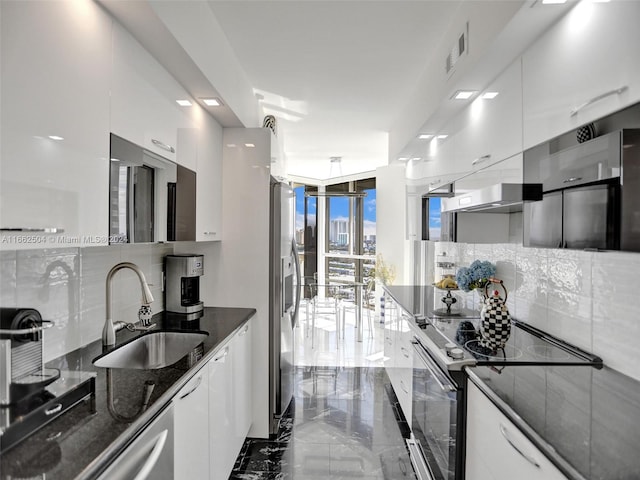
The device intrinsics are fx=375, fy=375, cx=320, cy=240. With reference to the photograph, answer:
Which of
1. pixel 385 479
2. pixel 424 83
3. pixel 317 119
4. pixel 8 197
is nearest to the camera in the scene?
pixel 8 197

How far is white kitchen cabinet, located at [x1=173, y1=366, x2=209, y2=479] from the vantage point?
1423mm

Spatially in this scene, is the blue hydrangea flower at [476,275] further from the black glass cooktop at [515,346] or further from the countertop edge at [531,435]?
the countertop edge at [531,435]

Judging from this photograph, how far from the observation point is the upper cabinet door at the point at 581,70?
1.06 m

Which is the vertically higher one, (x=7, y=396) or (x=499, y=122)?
(x=499, y=122)

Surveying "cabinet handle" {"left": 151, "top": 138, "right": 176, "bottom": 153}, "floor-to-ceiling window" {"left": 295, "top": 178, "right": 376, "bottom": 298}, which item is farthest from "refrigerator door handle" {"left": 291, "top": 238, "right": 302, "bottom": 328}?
"floor-to-ceiling window" {"left": 295, "top": 178, "right": 376, "bottom": 298}

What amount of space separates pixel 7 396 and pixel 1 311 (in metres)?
0.25

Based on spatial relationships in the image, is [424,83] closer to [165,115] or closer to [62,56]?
[165,115]

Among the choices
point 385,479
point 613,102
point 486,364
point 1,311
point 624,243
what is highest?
point 613,102

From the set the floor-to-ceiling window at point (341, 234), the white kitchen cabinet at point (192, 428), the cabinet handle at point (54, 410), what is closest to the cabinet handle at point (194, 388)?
the white kitchen cabinet at point (192, 428)

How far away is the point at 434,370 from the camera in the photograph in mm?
1826

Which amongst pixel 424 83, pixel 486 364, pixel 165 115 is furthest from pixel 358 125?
pixel 486 364

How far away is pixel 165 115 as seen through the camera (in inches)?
72.1

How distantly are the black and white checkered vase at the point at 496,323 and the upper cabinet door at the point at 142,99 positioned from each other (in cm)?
181

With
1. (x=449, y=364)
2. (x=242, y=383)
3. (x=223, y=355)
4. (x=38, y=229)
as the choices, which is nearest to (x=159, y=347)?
(x=223, y=355)
